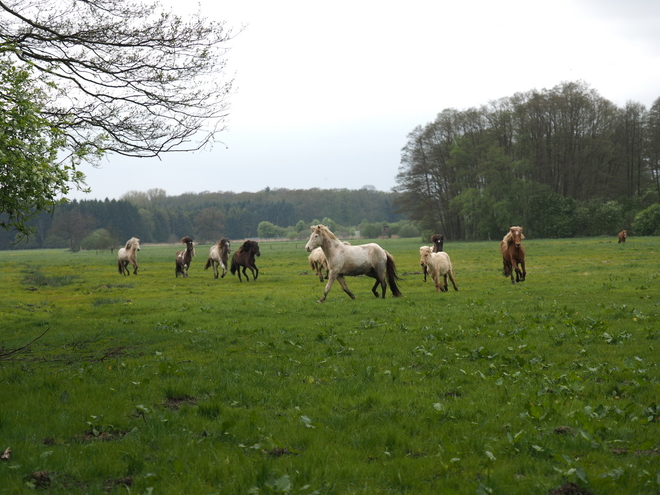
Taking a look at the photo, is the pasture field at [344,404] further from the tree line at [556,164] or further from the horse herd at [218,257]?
the tree line at [556,164]

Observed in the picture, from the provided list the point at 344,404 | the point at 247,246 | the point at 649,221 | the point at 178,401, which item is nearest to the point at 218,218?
the point at 649,221

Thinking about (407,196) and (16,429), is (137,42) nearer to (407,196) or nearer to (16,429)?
(16,429)

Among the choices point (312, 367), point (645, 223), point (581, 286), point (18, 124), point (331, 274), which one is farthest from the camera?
point (645, 223)

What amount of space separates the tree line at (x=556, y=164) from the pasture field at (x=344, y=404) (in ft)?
203

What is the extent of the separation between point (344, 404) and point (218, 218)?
15008 centimetres

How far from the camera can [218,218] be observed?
6029 inches

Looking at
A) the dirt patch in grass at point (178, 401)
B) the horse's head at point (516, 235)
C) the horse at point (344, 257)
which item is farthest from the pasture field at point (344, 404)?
the horse's head at point (516, 235)

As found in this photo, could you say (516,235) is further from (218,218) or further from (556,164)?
(218,218)

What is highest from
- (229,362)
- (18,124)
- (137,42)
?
(137,42)

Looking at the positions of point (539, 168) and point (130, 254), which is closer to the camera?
point (130, 254)

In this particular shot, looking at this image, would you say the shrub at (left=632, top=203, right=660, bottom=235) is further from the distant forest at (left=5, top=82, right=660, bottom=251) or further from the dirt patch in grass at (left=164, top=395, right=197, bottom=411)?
the dirt patch in grass at (left=164, top=395, right=197, bottom=411)

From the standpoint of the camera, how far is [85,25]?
11.0m

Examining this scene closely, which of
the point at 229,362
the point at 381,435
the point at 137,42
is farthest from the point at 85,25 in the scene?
the point at 381,435

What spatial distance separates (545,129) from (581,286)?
61.2 m
